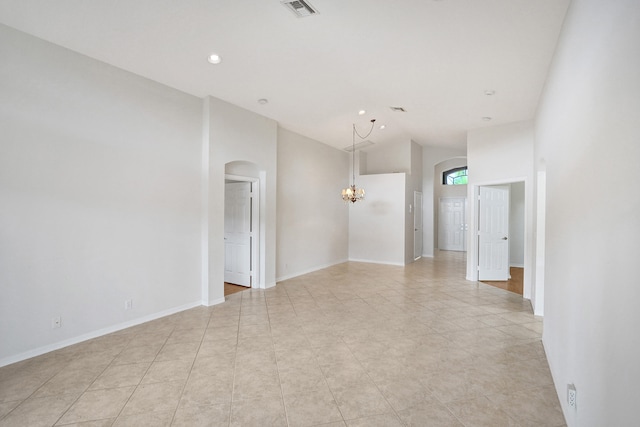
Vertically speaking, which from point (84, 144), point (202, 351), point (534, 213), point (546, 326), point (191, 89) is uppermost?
point (191, 89)

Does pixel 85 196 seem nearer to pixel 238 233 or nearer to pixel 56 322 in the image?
pixel 56 322

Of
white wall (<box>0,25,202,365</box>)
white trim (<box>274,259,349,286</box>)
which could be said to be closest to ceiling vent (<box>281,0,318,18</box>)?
white wall (<box>0,25,202,365</box>)

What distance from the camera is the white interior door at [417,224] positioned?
987 centimetres

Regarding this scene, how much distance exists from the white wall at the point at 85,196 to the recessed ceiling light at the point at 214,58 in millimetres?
1060

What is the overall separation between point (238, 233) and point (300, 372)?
12.9 ft

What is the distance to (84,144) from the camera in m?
3.71

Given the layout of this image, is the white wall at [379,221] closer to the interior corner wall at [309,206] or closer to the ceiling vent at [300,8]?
the interior corner wall at [309,206]

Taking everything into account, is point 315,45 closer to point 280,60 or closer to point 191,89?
point 280,60

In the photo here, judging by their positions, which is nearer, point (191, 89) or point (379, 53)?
point (379, 53)

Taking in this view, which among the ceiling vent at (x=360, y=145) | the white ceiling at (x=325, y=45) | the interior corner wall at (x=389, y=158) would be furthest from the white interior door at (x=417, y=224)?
the white ceiling at (x=325, y=45)

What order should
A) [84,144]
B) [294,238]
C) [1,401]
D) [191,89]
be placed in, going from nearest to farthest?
[1,401] < [84,144] < [191,89] < [294,238]

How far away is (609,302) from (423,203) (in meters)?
9.91

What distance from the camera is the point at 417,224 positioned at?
10.2 meters

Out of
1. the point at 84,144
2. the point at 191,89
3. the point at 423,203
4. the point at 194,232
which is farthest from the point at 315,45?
the point at 423,203
